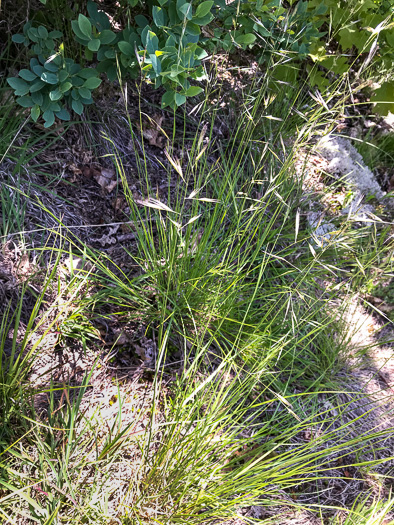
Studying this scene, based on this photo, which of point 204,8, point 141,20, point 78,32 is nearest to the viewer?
point 204,8

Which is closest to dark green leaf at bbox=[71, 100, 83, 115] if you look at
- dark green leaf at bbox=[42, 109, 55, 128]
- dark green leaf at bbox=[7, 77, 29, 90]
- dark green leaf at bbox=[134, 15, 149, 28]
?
dark green leaf at bbox=[42, 109, 55, 128]

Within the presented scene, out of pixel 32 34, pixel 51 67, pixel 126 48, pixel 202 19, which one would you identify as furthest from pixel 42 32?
pixel 202 19

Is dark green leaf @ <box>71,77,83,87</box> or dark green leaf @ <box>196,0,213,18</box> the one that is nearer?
dark green leaf @ <box>196,0,213,18</box>

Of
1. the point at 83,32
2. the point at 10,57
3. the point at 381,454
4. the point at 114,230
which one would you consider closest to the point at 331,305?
the point at 381,454

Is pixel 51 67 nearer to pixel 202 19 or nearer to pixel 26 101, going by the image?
pixel 26 101

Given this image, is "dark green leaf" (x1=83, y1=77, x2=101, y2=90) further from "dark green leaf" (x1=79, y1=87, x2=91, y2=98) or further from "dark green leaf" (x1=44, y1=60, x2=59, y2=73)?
"dark green leaf" (x1=44, y1=60, x2=59, y2=73)

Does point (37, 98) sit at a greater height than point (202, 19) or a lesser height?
lesser

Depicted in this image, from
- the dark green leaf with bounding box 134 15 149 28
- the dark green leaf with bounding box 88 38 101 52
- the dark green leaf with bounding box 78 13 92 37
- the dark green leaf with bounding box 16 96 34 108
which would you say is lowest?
the dark green leaf with bounding box 16 96 34 108

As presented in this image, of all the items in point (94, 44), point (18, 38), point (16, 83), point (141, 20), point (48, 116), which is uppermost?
point (141, 20)

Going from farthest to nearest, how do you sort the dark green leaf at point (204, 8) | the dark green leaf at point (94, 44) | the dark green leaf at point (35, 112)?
the dark green leaf at point (35, 112) → the dark green leaf at point (94, 44) → the dark green leaf at point (204, 8)

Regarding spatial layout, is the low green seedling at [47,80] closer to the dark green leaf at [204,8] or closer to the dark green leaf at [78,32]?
the dark green leaf at [78,32]

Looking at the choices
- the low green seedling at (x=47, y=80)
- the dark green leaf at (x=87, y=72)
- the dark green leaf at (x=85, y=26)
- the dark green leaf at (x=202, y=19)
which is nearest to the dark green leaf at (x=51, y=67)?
the low green seedling at (x=47, y=80)

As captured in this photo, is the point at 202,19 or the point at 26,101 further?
the point at 26,101

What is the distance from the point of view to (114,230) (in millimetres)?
2131
